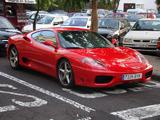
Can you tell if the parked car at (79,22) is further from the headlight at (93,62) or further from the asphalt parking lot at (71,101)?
the headlight at (93,62)

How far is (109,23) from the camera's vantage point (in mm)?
18281

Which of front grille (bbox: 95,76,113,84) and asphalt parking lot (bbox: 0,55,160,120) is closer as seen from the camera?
asphalt parking lot (bbox: 0,55,160,120)

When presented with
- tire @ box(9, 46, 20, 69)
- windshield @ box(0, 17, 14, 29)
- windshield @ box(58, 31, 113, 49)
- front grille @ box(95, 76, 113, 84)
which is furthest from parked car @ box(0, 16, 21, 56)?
front grille @ box(95, 76, 113, 84)

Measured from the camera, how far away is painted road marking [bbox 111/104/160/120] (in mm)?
6363

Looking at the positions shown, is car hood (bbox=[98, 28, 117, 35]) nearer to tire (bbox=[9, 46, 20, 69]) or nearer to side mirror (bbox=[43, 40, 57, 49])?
tire (bbox=[9, 46, 20, 69])

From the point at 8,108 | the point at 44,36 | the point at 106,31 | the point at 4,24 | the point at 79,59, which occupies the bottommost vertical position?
the point at 8,108

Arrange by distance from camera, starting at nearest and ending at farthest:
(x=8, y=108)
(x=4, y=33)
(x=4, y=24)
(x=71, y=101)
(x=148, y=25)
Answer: (x=8, y=108)
(x=71, y=101)
(x=4, y=33)
(x=4, y=24)
(x=148, y=25)

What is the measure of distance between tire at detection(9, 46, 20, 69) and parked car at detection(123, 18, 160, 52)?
567 centimetres

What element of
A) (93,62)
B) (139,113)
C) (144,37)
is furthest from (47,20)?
(139,113)

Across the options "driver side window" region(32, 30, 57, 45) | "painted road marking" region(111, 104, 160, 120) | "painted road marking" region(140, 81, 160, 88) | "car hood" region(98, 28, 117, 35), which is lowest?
"painted road marking" region(140, 81, 160, 88)

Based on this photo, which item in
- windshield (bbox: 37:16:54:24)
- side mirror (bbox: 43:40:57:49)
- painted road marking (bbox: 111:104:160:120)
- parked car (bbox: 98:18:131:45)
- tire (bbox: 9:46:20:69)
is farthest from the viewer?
windshield (bbox: 37:16:54:24)

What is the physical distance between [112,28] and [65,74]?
9.68 metres

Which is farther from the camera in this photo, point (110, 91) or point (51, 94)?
point (110, 91)

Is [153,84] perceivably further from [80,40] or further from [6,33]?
[6,33]
